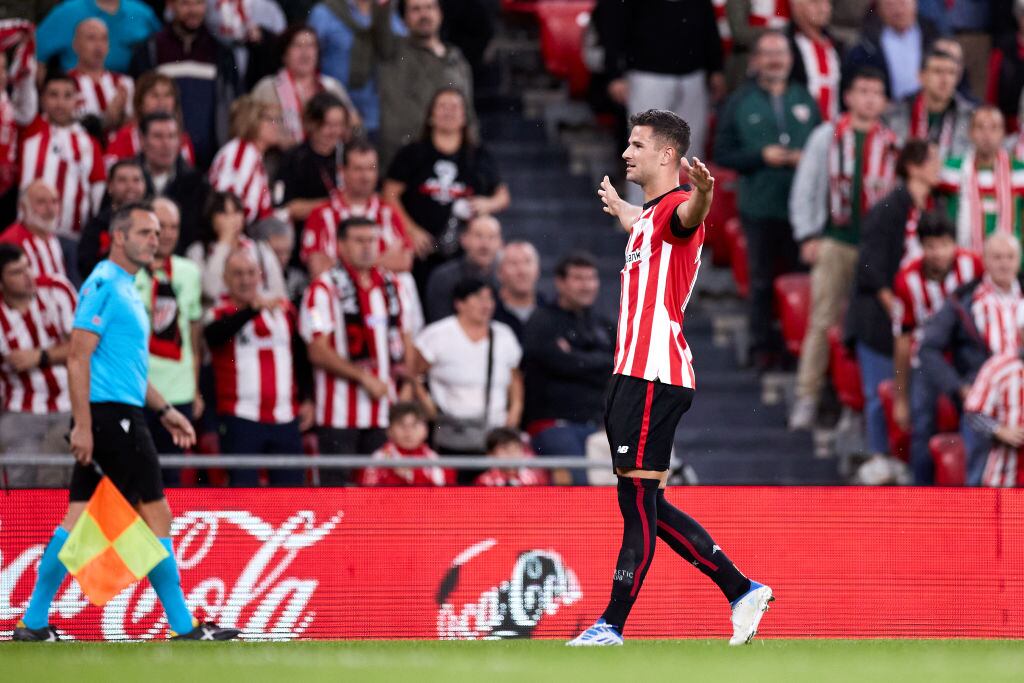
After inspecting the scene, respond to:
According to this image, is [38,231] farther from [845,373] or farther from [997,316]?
[997,316]

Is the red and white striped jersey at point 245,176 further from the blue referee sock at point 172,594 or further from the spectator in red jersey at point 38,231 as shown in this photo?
the blue referee sock at point 172,594

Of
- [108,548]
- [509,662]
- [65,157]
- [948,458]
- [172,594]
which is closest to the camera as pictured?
A: [509,662]

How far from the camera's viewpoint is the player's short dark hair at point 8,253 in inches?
400

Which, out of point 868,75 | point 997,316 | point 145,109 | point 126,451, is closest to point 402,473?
point 126,451

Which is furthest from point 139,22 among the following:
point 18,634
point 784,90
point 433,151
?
point 18,634

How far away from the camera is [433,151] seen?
11.8m

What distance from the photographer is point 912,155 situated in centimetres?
1190

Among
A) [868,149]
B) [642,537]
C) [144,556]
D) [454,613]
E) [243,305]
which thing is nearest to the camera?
[642,537]

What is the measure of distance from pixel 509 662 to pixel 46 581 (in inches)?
97.8

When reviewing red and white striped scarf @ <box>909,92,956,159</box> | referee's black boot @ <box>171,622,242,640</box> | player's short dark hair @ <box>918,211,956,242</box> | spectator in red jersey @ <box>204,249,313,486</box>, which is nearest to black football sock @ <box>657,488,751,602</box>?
referee's black boot @ <box>171,622,242,640</box>

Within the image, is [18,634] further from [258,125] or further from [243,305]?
[258,125]

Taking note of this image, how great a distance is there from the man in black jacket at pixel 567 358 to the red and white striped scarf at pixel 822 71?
10.2ft

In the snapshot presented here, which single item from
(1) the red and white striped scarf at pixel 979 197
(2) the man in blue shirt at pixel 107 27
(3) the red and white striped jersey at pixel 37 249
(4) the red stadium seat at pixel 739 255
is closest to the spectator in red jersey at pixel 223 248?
(3) the red and white striped jersey at pixel 37 249

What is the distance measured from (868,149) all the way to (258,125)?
4319 mm
